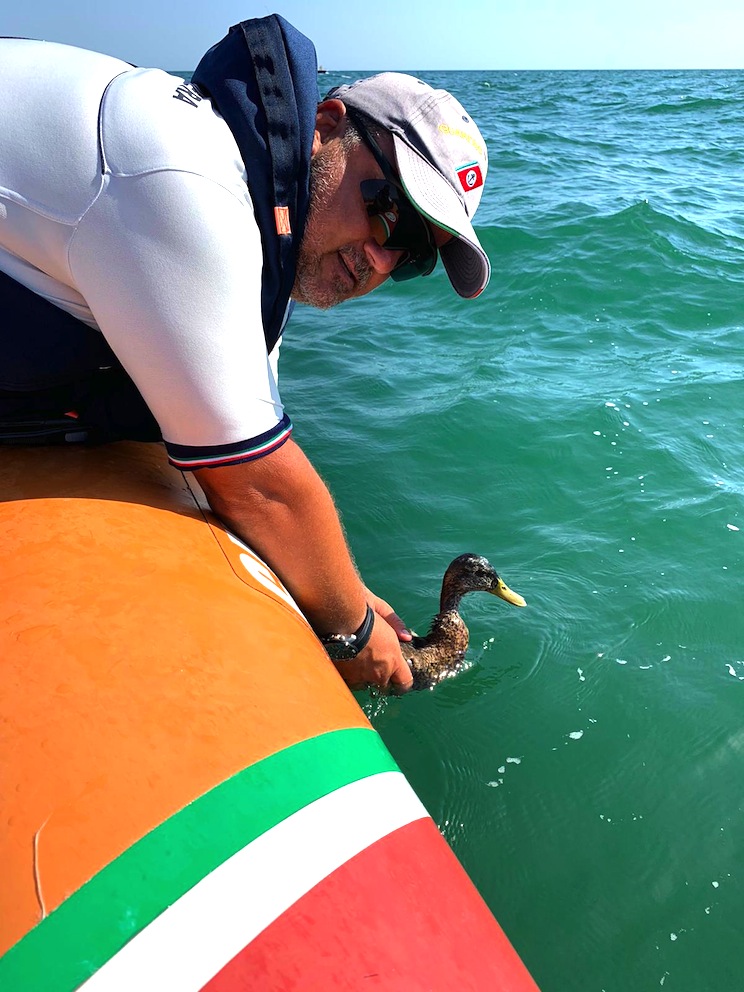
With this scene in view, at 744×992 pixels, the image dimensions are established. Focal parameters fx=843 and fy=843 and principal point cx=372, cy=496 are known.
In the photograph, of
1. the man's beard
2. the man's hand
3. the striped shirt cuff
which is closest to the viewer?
the striped shirt cuff

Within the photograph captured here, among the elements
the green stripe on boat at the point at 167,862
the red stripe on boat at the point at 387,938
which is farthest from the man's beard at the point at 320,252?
the red stripe on boat at the point at 387,938

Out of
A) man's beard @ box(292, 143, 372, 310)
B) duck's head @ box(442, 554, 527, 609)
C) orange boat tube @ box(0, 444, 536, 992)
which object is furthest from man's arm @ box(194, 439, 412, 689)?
duck's head @ box(442, 554, 527, 609)

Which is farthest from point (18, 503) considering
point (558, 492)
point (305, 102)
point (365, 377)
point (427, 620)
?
point (365, 377)

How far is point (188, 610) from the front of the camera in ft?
6.45

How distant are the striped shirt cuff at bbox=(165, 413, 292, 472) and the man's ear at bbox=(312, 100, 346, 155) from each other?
2.82 feet

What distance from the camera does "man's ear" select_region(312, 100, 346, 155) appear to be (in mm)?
2441

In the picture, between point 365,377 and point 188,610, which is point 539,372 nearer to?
point 365,377

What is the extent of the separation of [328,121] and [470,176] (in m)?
0.45

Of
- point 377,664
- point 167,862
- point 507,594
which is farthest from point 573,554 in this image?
point 167,862

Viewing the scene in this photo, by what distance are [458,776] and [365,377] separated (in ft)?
14.3

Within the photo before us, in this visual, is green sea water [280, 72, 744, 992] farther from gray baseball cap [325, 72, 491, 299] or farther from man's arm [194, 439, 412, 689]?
gray baseball cap [325, 72, 491, 299]

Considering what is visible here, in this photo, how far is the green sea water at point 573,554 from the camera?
3062 mm

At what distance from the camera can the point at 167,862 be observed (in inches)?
56.1

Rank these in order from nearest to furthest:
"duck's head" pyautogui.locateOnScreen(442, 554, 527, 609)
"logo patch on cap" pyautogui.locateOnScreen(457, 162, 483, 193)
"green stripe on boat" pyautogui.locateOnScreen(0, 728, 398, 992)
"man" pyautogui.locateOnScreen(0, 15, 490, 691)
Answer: "green stripe on boat" pyautogui.locateOnScreen(0, 728, 398, 992) → "man" pyautogui.locateOnScreen(0, 15, 490, 691) → "logo patch on cap" pyautogui.locateOnScreen(457, 162, 483, 193) → "duck's head" pyautogui.locateOnScreen(442, 554, 527, 609)
